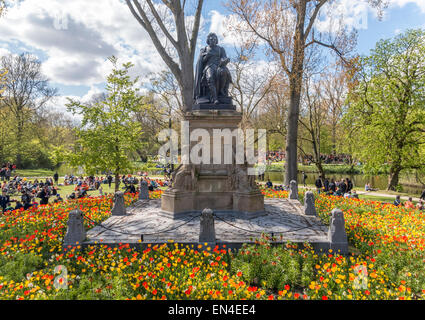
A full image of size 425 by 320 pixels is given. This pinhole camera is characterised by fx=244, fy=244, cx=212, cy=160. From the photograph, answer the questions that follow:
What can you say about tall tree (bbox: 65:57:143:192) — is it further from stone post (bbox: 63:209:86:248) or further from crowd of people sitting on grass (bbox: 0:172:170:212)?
stone post (bbox: 63:209:86:248)

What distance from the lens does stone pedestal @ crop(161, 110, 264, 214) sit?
8.00m

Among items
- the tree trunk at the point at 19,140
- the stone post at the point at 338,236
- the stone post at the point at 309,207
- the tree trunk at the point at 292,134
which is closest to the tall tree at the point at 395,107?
the tree trunk at the point at 292,134

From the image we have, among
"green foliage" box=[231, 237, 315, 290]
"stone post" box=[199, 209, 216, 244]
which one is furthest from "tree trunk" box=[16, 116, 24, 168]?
"green foliage" box=[231, 237, 315, 290]

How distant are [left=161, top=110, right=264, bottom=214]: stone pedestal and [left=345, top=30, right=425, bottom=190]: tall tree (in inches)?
594

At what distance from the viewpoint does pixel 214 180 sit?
8.26 metres

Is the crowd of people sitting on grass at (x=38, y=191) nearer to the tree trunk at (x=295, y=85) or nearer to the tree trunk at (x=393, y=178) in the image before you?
the tree trunk at (x=295, y=85)

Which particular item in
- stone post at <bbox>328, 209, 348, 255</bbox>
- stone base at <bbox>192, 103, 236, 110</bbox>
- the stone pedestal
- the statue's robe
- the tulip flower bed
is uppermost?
the statue's robe

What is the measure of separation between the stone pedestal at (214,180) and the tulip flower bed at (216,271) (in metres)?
2.43

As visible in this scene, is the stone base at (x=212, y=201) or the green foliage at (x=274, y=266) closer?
the green foliage at (x=274, y=266)

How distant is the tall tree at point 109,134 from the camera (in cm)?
1187

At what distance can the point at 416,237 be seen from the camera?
662 centimetres

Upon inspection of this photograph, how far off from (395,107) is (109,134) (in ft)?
71.7

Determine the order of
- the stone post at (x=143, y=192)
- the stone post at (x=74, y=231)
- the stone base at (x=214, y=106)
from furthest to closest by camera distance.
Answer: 1. the stone post at (x=143, y=192)
2. the stone base at (x=214, y=106)
3. the stone post at (x=74, y=231)
